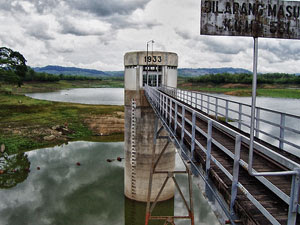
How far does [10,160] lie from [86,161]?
25.7 ft

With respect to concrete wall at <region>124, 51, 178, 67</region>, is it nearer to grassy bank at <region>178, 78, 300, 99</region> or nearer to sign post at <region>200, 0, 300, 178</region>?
sign post at <region>200, 0, 300, 178</region>

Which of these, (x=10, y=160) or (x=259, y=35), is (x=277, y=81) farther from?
(x=259, y=35)

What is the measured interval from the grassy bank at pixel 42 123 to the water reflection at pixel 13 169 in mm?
1972

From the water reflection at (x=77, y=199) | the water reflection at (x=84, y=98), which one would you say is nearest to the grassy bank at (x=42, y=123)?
the water reflection at (x=77, y=199)

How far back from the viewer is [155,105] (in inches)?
591

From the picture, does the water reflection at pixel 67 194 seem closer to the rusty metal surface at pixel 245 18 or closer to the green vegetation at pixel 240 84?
the rusty metal surface at pixel 245 18

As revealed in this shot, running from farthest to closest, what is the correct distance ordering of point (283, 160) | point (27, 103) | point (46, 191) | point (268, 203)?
1. point (27, 103)
2. point (46, 191)
3. point (268, 203)
4. point (283, 160)

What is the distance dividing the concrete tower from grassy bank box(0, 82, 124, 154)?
61.8 feet

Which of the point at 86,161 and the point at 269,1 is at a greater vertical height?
the point at 269,1

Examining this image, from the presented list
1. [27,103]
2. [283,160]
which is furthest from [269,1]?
[27,103]

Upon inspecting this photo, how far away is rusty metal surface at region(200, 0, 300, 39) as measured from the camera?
4.70 m

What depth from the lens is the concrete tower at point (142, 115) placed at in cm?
1784

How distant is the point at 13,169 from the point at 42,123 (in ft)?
49.3

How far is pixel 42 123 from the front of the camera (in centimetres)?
4062
